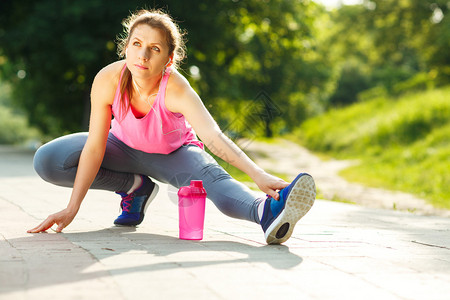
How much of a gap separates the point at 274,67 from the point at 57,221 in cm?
2128

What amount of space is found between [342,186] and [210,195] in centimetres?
802

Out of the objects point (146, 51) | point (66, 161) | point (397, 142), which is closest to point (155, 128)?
point (146, 51)

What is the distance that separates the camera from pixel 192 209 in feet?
11.0

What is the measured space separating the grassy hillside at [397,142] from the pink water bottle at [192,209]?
18.6ft

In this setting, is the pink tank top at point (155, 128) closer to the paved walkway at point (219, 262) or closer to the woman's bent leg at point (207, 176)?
the woman's bent leg at point (207, 176)

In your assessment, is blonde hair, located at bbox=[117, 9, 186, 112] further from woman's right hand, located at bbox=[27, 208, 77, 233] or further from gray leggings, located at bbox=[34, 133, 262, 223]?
woman's right hand, located at bbox=[27, 208, 77, 233]

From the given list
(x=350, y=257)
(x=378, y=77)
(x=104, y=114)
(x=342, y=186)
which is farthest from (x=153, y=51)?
(x=378, y=77)

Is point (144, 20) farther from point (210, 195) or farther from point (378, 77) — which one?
point (378, 77)

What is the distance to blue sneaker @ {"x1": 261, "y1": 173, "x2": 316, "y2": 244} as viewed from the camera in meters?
3.02

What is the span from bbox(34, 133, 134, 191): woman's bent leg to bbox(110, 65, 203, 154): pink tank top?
0.17 meters

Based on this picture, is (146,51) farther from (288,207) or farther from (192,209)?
(288,207)

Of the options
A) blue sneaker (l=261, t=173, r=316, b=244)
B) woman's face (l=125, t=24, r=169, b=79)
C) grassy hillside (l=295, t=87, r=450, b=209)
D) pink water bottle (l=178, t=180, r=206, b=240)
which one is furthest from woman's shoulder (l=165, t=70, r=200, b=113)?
grassy hillside (l=295, t=87, r=450, b=209)

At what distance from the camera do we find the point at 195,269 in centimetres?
254

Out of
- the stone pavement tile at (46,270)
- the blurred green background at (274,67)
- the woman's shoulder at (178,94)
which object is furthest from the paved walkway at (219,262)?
the blurred green background at (274,67)
